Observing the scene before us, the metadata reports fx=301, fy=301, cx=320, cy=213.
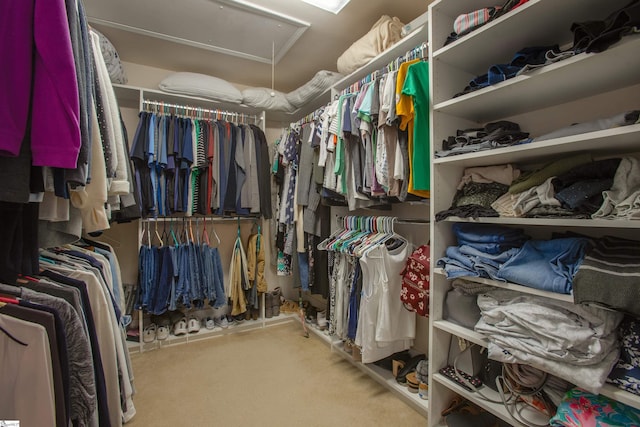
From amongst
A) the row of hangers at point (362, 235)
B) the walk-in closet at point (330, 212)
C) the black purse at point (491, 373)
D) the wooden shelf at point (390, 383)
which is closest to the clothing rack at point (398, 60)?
the walk-in closet at point (330, 212)

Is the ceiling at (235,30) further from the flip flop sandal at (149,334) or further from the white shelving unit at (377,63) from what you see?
the flip flop sandal at (149,334)

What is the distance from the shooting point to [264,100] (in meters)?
2.92

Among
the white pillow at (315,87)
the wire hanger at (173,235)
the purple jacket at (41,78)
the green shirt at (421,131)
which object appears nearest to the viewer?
the purple jacket at (41,78)

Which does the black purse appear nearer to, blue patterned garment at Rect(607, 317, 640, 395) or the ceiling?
blue patterned garment at Rect(607, 317, 640, 395)

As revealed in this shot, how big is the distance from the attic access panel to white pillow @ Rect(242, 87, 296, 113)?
0.42 metres

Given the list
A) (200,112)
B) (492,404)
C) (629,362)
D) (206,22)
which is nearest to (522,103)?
(629,362)

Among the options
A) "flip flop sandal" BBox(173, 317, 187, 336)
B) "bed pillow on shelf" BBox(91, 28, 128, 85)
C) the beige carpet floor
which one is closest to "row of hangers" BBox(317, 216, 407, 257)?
the beige carpet floor

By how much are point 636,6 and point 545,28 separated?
0.33 meters

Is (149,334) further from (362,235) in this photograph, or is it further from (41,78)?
(41,78)

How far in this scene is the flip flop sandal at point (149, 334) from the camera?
2533mm

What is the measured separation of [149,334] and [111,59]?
220cm

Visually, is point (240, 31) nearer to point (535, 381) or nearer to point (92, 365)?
point (92, 365)

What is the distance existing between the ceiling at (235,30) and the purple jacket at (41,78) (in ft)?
4.50

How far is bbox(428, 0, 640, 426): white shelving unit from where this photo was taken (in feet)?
3.48
